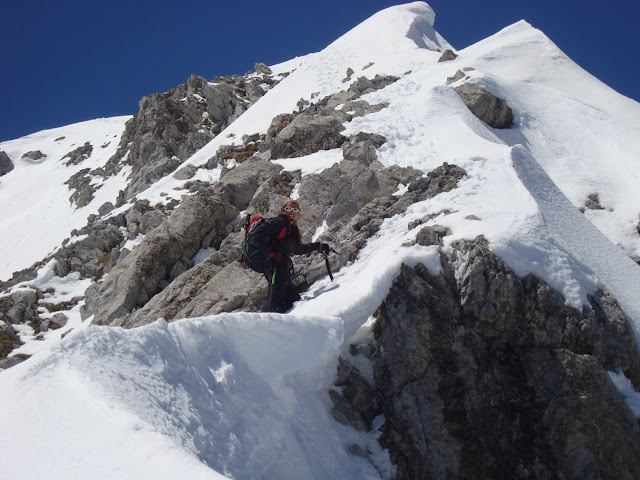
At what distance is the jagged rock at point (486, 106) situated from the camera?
66.1 ft

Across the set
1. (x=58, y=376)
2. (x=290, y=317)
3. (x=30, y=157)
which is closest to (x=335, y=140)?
(x=290, y=317)

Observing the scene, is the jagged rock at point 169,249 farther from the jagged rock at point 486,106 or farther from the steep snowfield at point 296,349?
the jagged rock at point 486,106

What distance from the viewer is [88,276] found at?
867 inches

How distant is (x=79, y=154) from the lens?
178ft

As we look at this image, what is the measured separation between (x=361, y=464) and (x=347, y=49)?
37023mm

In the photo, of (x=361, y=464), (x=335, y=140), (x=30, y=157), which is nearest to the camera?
(x=361, y=464)

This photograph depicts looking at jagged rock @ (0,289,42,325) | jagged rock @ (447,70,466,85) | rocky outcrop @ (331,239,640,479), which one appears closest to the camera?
rocky outcrop @ (331,239,640,479)

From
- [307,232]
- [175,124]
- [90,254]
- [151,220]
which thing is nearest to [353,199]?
[307,232]

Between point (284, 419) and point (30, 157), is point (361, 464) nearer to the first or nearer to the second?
point (284, 419)

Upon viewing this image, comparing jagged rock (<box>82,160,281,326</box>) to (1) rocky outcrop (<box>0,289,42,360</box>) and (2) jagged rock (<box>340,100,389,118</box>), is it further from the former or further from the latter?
(2) jagged rock (<box>340,100,389,118</box>)

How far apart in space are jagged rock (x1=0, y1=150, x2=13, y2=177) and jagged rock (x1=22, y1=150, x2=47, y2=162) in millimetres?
1824

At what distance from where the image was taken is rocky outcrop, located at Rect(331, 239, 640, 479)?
645cm

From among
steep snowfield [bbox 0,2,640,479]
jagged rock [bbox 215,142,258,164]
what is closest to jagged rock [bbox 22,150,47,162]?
jagged rock [bbox 215,142,258,164]

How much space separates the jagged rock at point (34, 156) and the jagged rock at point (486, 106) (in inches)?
2273
